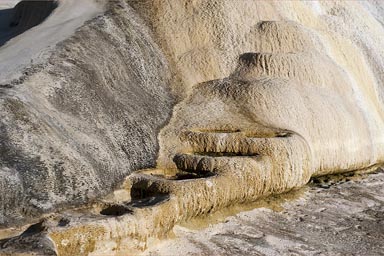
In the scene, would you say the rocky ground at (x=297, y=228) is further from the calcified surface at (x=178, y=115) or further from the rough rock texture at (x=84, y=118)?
the rough rock texture at (x=84, y=118)

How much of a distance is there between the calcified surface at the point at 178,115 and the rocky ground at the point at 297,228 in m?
0.16

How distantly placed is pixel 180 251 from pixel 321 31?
5497 millimetres

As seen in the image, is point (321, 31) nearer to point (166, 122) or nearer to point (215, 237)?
point (166, 122)

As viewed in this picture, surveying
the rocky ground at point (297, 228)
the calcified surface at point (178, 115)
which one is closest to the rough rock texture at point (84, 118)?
the calcified surface at point (178, 115)

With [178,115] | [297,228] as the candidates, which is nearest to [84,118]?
[178,115]

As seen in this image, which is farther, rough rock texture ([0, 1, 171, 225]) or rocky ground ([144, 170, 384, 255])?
rocky ground ([144, 170, 384, 255])

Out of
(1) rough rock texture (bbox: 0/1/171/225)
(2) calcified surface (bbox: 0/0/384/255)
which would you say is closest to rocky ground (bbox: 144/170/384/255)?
(2) calcified surface (bbox: 0/0/384/255)

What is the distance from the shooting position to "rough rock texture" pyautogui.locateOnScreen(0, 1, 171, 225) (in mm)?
6219

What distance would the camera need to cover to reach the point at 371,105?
419 inches

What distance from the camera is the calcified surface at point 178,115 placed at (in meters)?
6.23

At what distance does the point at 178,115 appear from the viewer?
8.56 m

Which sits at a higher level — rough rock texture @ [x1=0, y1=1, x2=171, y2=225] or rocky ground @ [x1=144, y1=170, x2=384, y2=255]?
rough rock texture @ [x1=0, y1=1, x2=171, y2=225]

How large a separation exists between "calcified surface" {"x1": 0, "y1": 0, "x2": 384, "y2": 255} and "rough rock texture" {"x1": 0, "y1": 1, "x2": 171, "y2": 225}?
13 millimetres

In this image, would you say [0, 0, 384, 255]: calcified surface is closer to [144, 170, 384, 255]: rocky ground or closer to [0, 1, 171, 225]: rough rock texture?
[0, 1, 171, 225]: rough rock texture
